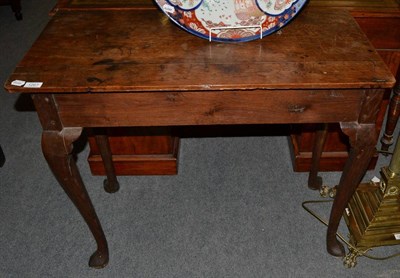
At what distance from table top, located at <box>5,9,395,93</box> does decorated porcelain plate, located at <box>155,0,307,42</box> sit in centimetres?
3

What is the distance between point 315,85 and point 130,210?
104cm

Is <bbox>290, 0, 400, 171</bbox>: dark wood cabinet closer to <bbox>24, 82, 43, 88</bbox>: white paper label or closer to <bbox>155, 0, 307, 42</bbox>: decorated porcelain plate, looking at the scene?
<bbox>155, 0, 307, 42</bbox>: decorated porcelain plate

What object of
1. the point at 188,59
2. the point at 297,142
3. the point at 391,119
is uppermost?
the point at 188,59

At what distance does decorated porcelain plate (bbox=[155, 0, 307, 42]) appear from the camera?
117cm

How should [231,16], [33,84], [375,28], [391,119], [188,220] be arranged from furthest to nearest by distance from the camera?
[391,119] < [188,220] < [375,28] < [231,16] < [33,84]

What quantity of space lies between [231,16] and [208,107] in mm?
→ 273

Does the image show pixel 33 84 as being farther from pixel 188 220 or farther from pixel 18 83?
pixel 188 220

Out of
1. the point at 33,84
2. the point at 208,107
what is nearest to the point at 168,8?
the point at 208,107

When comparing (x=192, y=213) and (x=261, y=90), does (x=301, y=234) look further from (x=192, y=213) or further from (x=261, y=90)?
(x=261, y=90)

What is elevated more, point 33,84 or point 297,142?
point 33,84

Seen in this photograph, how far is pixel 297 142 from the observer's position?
1.94m

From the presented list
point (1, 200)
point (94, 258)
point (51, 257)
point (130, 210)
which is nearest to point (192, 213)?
point (130, 210)

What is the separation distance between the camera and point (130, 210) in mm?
1795

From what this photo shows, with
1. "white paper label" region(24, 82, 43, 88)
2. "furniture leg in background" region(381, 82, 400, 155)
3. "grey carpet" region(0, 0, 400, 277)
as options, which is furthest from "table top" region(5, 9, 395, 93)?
"grey carpet" region(0, 0, 400, 277)
